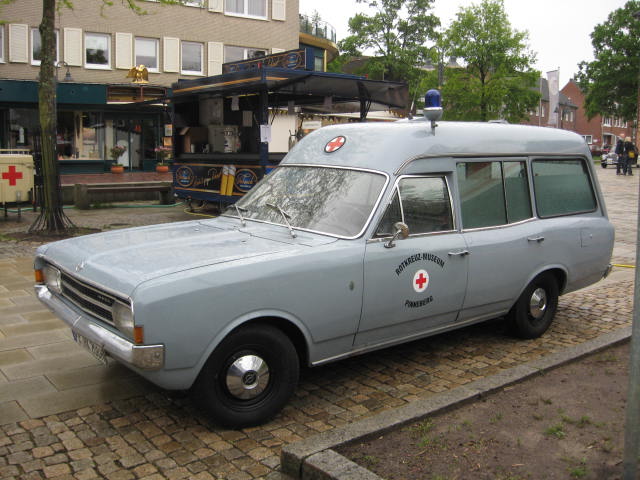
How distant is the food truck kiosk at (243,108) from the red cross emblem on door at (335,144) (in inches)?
302

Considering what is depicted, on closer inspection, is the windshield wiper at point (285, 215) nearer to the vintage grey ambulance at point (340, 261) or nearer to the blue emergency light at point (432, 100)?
the vintage grey ambulance at point (340, 261)

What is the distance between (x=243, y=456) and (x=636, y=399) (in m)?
2.18

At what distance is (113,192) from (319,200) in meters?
13.3

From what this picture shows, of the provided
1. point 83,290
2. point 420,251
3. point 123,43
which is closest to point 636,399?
point 420,251

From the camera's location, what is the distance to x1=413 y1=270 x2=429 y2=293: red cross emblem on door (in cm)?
503

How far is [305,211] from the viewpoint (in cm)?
516

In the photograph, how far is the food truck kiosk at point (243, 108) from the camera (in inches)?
538

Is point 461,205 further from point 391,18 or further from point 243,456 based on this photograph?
point 391,18

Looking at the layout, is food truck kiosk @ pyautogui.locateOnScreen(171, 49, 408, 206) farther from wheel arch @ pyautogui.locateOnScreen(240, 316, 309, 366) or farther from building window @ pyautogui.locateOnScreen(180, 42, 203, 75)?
building window @ pyautogui.locateOnScreen(180, 42, 203, 75)

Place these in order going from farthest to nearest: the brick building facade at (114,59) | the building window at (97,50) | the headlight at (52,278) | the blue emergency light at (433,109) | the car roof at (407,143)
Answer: the building window at (97,50)
the brick building facade at (114,59)
the blue emergency light at (433,109)
the car roof at (407,143)
the headlight at (52,278)

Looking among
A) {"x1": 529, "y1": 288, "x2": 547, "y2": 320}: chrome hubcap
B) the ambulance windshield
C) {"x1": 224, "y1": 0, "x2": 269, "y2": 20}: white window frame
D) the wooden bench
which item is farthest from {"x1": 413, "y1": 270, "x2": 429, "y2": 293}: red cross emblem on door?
{"x1": 224, "y1": 0, "x2": 269, "y2": 20}: white window frame

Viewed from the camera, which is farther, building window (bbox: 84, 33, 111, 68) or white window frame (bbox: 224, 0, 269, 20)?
white window frame (bbox: 224, 0, 269, 20)

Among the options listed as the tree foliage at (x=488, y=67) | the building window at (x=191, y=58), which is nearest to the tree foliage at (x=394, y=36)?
the tree foliage at (x=488, y=67)

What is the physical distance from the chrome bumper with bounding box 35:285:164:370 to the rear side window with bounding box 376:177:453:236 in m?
1.85
